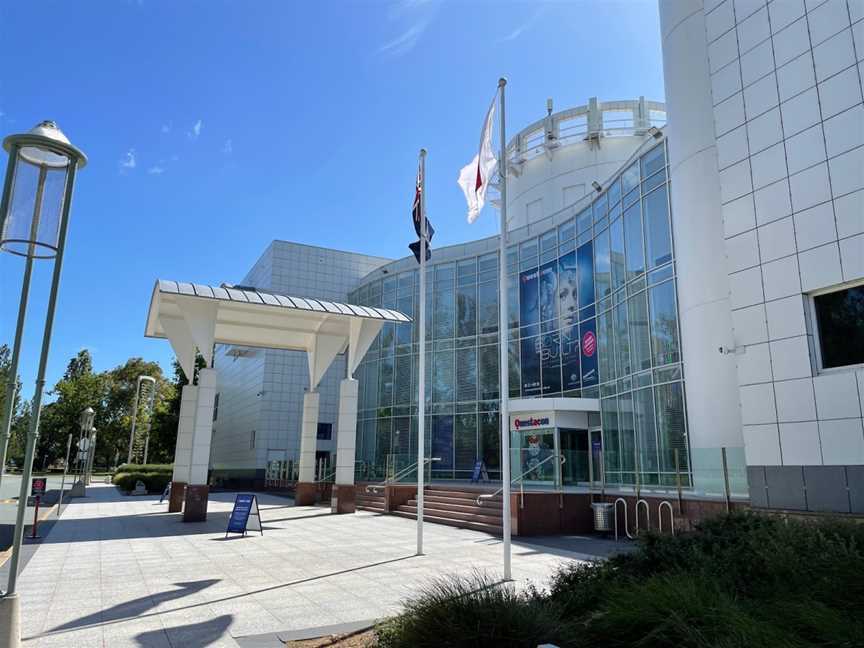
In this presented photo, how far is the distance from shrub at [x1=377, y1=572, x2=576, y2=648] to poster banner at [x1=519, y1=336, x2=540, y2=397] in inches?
994

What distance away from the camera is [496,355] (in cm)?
3341

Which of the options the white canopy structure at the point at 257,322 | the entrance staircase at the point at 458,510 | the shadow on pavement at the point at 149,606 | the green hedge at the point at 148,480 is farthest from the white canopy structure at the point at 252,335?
the green hedge at the point at 148,480

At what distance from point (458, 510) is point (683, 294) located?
395 inches

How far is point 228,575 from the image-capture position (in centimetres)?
1101

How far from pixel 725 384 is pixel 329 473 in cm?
Result: 2243

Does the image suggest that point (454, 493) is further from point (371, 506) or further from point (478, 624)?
point (478, 624)

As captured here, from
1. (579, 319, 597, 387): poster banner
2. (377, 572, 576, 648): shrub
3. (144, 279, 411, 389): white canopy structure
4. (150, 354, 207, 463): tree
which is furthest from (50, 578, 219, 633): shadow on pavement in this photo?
(150, 354, 207, 463): tree

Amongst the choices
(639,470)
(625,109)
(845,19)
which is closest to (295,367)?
(625,109)

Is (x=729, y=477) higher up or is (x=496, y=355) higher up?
(x=496, y=355)

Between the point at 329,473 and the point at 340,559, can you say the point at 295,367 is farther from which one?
the point at 340,559

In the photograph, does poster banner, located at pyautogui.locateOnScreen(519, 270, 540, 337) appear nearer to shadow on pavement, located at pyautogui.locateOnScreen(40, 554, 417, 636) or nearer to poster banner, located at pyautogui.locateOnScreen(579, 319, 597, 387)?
poster banner, located at pyautogui.locateOnScreen(579, 319, 597, 387)

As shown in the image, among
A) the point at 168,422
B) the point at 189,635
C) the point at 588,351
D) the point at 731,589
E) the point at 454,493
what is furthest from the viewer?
the point at 168,422

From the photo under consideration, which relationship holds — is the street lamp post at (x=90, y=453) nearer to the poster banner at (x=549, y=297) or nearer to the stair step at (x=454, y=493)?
the stair step at (x=454, y=493)

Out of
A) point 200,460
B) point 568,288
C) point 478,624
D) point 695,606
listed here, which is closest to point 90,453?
point 200,460
